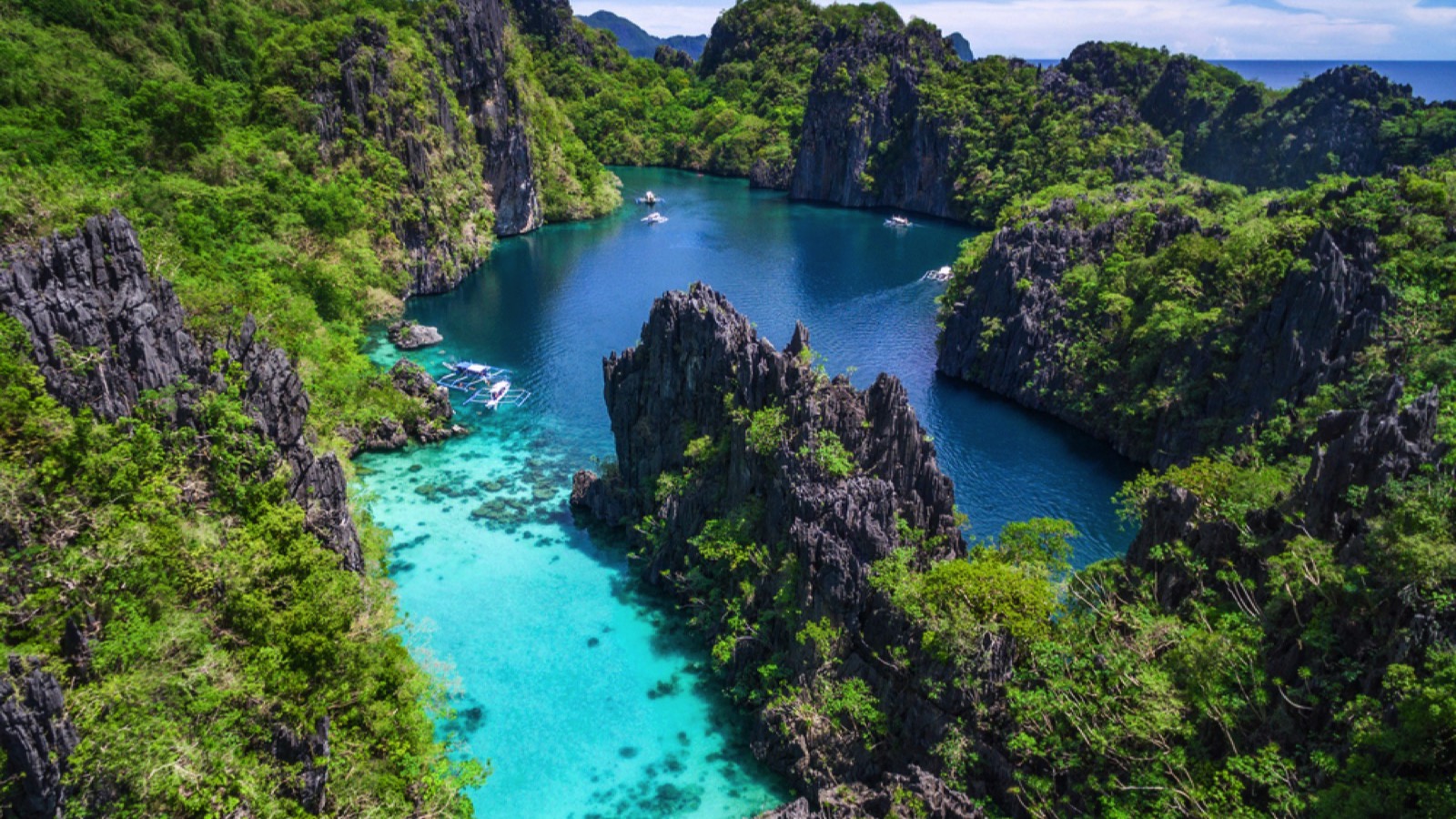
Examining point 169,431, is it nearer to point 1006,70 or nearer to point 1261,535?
point 1261,535

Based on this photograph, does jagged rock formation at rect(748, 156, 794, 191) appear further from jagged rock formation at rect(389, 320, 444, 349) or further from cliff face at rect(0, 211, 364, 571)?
cliff face at rect(0, 211, 364, 571)

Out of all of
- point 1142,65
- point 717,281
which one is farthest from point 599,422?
point 1142,65

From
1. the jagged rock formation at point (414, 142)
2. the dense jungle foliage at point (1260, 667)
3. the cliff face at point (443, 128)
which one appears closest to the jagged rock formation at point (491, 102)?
the cliff face at point (443, 128)

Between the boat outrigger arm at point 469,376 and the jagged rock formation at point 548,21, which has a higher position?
the jagged rock formation at point 548,21

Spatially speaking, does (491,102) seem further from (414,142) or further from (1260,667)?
(1260,667)

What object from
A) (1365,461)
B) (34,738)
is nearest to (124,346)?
(34,738)

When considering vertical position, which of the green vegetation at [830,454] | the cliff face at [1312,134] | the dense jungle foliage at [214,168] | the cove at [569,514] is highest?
the cliff face at [1312,134]

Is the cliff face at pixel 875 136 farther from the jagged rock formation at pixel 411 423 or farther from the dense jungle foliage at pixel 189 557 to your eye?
the dense jungle foliage at pixel 189 557
